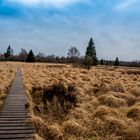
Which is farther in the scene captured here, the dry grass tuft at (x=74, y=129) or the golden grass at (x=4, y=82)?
the golden grass at (x=4, y=82)

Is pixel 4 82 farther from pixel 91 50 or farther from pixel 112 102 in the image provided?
pixel 91 50

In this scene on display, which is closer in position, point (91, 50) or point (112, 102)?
point (112, 102)

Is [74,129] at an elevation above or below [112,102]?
below

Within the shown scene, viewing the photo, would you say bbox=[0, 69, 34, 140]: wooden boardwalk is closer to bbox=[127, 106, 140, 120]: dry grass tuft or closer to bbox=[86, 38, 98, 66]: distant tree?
bbox=[127, 106, 140, 120]: dry grass tuft

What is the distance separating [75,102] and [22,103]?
238 centimetres

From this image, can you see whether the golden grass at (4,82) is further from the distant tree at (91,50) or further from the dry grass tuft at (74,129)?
the distant tree at (91,50)

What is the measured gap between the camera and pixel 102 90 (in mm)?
16469

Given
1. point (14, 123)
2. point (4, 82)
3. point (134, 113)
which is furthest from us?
point (4, 82)

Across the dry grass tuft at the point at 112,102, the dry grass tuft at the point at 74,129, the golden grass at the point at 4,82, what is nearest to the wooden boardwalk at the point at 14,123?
the golden grass at the point at 4,82

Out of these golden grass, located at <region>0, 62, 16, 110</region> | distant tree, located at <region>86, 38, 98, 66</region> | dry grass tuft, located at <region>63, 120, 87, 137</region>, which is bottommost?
dry grass tuft, located at <region>63, 120, 87, 137</region>

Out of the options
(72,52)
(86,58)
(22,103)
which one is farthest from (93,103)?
(72,52)

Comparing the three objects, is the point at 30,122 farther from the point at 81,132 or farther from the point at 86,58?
the point at 86,58

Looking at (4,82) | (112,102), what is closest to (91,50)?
(4,82)

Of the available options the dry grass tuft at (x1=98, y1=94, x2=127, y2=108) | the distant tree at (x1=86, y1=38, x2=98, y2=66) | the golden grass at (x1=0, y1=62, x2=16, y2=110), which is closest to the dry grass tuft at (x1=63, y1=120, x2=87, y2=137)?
the golden grass at (x1=0, y1=62, x2=16, y2=110)
